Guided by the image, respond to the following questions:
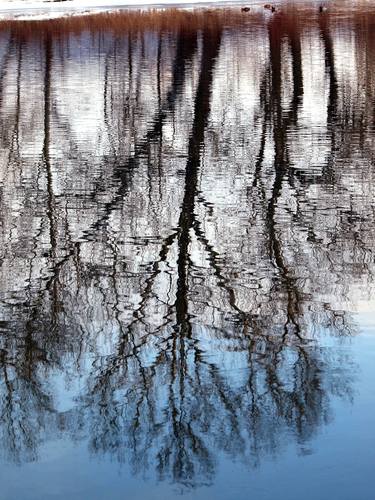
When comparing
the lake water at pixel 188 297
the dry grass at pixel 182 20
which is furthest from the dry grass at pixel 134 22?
the lake water at pixel 188 297

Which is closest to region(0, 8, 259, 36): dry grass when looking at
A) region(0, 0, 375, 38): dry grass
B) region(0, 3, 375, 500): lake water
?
region(0, 0, 375, 38): dry grass

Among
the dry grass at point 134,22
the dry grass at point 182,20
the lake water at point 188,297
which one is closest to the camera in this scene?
the lake water at point 188,297

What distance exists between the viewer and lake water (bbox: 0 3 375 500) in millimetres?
7742

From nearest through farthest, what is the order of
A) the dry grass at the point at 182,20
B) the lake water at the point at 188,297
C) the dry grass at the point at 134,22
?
the lake water at the point at 188,297 → the dry grass at the point at 182,20 → the dry grass at the point at 134,22

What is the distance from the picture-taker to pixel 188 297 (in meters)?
11.1

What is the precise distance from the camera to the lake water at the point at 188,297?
7.74 m

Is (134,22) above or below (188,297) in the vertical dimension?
above

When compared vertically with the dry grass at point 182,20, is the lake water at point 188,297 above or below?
below

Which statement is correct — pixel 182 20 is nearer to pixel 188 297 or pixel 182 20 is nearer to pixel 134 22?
pixel 134 22

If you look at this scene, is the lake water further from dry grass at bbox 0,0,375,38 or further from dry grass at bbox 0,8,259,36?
dry grass at bbox 0,8,259,36

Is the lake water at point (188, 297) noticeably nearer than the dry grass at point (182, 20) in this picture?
Yes

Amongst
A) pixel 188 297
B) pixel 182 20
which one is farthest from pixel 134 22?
pixel 188 297

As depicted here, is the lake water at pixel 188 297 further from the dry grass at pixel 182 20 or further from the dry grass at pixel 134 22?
the dry grass at pixel 134 22

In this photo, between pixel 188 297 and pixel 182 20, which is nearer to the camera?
pixel 188 297
